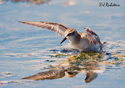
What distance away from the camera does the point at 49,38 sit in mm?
9398

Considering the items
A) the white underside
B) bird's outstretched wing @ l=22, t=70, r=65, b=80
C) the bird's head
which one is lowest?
bird's outstretched wing @ l=22, t=70, r=65, b=80

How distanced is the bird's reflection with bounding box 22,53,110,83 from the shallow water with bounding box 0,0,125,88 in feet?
0.51

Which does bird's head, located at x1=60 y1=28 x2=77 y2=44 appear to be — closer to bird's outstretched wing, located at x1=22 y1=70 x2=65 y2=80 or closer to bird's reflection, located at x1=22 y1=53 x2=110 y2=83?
bird's reflection, located at x1=22 y1=53 x2=110 y2=83

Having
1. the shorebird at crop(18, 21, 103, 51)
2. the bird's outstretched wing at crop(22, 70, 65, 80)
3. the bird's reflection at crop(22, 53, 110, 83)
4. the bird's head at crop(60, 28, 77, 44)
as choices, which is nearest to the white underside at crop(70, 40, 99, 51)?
the shorebird at crop(18, 21, 103, 51)

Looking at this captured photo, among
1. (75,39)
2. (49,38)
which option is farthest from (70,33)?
(49,38)

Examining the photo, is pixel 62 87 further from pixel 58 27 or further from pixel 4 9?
pixel 4 9

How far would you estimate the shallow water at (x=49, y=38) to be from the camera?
548cm

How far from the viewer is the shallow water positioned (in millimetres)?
5480

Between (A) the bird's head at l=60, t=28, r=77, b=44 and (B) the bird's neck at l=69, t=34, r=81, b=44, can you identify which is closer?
(A) the bird's head at l=60, t=28, r=77, b=44

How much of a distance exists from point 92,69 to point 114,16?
6031 mm

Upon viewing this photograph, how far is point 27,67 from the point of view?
641cm

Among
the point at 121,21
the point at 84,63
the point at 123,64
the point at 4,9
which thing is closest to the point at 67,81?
the point at 84,63

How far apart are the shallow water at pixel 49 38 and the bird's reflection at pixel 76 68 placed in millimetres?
157

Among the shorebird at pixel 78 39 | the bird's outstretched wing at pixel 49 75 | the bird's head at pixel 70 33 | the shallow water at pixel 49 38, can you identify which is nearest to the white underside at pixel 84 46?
the shorebird at pixel 78 39
